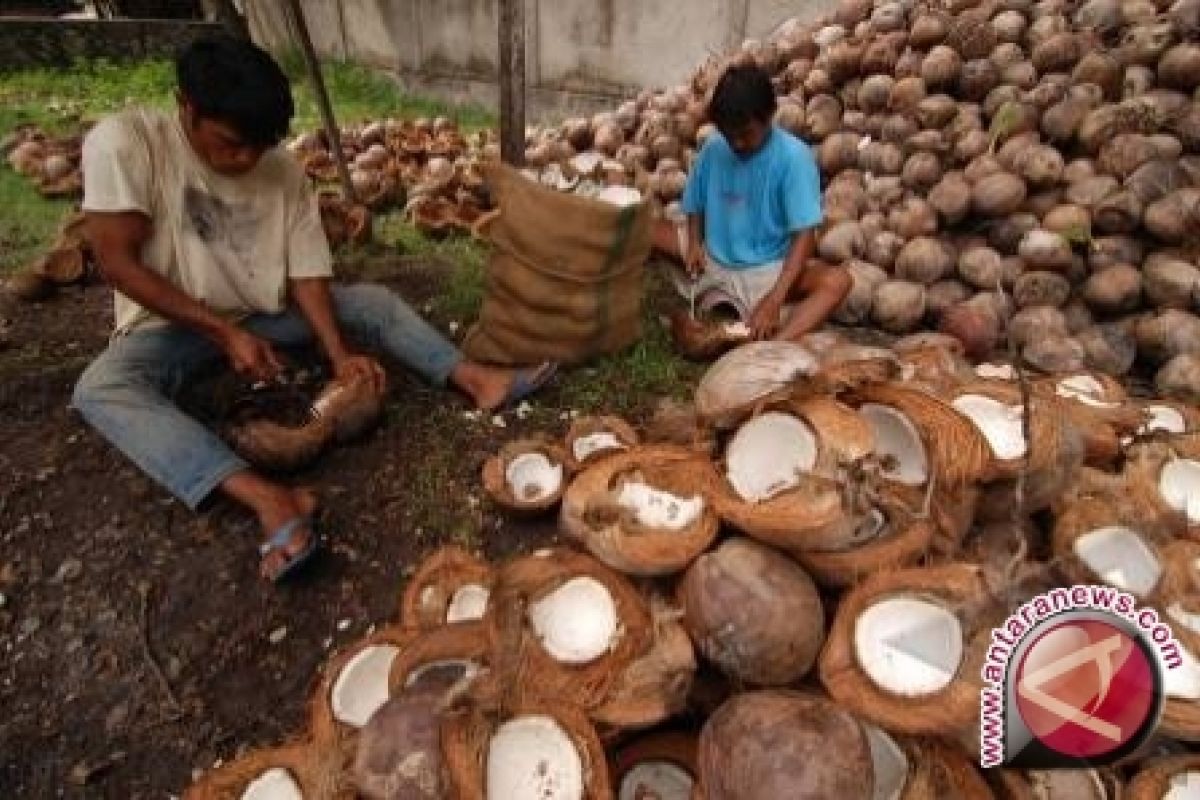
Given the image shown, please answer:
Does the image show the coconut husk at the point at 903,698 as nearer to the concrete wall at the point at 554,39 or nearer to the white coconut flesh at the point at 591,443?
the white coconut flesh at the point at 591,443

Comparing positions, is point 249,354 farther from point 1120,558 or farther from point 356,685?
point 1120,558

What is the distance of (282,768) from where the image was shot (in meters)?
1.72

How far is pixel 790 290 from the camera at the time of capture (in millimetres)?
3541

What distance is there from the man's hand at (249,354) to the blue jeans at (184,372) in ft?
0.76

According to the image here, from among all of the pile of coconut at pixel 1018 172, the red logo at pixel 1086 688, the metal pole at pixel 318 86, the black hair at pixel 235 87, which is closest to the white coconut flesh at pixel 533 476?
the black hair at pixel 235 87

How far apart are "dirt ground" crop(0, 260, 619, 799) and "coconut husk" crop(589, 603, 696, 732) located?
3.17 feet

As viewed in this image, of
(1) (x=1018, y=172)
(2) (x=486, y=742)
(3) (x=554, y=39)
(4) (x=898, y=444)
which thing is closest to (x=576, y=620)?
(2) (x=486, y=742)

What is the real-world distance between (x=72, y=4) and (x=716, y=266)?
41.2ft

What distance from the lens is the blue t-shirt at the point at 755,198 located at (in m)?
3.42

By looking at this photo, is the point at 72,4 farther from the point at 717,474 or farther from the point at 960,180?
the point at 717,474

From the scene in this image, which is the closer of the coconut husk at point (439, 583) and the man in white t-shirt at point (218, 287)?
the coconut husk at point (439, 583)

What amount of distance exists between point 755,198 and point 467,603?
228cm

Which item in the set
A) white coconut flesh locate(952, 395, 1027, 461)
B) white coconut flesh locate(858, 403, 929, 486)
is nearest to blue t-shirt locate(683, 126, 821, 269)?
white coconut flesh locate(952, 395, 1027, 461)

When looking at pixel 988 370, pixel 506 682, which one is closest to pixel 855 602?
pixel 506 682
